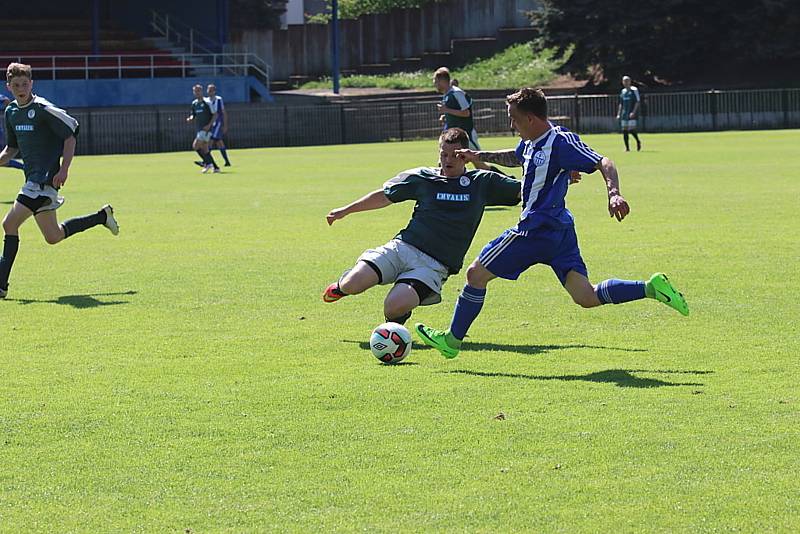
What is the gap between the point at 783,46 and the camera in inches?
1854

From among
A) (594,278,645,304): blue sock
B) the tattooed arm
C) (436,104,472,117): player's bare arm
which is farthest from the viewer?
(436,104,472,117): player's bare arm

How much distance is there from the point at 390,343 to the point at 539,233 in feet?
3.91

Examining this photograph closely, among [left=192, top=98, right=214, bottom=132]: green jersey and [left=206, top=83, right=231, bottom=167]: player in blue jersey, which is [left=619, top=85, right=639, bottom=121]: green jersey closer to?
[left=206, top=83, right=231, bottom=167]: player in blue jersey

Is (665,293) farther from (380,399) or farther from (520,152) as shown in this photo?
(380,399)

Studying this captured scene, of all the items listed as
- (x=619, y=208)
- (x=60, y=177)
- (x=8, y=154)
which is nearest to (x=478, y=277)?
(x=619, y=208)

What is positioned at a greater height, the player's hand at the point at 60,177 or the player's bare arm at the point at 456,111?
the player's bare arm at the point at 456,111

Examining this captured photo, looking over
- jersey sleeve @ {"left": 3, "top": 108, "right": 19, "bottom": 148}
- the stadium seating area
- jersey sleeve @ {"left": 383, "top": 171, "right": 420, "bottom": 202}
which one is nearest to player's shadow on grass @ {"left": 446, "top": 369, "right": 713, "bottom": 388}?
jersey sleeve @ {"left": 383, "top": 171, "right": 420, "bottom": 202}

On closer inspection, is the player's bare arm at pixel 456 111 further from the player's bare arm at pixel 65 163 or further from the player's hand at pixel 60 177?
the player's hand at pixel 60 177

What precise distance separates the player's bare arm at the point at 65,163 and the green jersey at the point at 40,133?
0.06 m

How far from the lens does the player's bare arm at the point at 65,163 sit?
11.8 m

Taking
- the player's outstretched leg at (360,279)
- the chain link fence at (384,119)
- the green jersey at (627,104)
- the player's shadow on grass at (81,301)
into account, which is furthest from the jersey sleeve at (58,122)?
the chain link fence at (384,119)

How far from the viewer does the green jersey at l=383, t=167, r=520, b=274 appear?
9.33 meters

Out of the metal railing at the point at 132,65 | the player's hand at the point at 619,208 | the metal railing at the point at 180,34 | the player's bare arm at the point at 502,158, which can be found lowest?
the player's hand at the point at 619,208

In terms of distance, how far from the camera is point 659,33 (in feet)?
165
